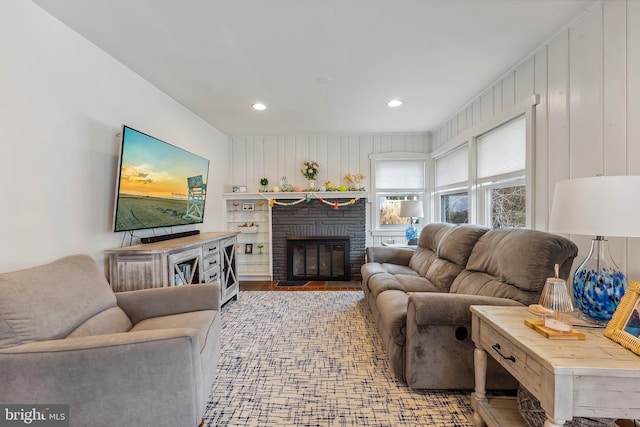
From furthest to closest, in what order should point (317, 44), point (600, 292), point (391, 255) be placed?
A: point (391, 255)
point (317, 44)
point (600, 292)

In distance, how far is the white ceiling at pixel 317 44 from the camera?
175cm

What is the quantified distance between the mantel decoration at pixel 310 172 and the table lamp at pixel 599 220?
3.53 meters

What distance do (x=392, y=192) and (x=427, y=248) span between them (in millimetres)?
1620

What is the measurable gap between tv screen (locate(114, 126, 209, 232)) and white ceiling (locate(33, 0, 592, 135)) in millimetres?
693

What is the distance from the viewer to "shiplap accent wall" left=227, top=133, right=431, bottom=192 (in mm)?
4742

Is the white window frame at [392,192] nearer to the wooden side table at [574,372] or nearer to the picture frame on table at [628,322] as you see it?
the wooden side table at [574,372]

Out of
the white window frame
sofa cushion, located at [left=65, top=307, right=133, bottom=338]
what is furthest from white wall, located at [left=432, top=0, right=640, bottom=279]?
sofa cushion, located at [left=65, top=307, right=133, bottom=338]

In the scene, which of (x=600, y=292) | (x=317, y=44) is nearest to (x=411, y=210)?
(x=317, y=44)

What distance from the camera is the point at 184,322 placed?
1.75 meters

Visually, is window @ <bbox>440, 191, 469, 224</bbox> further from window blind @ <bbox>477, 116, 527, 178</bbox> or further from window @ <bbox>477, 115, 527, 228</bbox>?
window blind @ <bbox>477, 116, 527, 178</bbox>

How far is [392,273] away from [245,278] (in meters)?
2.75

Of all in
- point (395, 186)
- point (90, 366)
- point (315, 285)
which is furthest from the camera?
point (395, 186)

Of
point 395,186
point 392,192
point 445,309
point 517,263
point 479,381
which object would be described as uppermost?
point 395,186

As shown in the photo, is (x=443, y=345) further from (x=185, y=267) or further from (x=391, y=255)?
(x=185, y=267)
